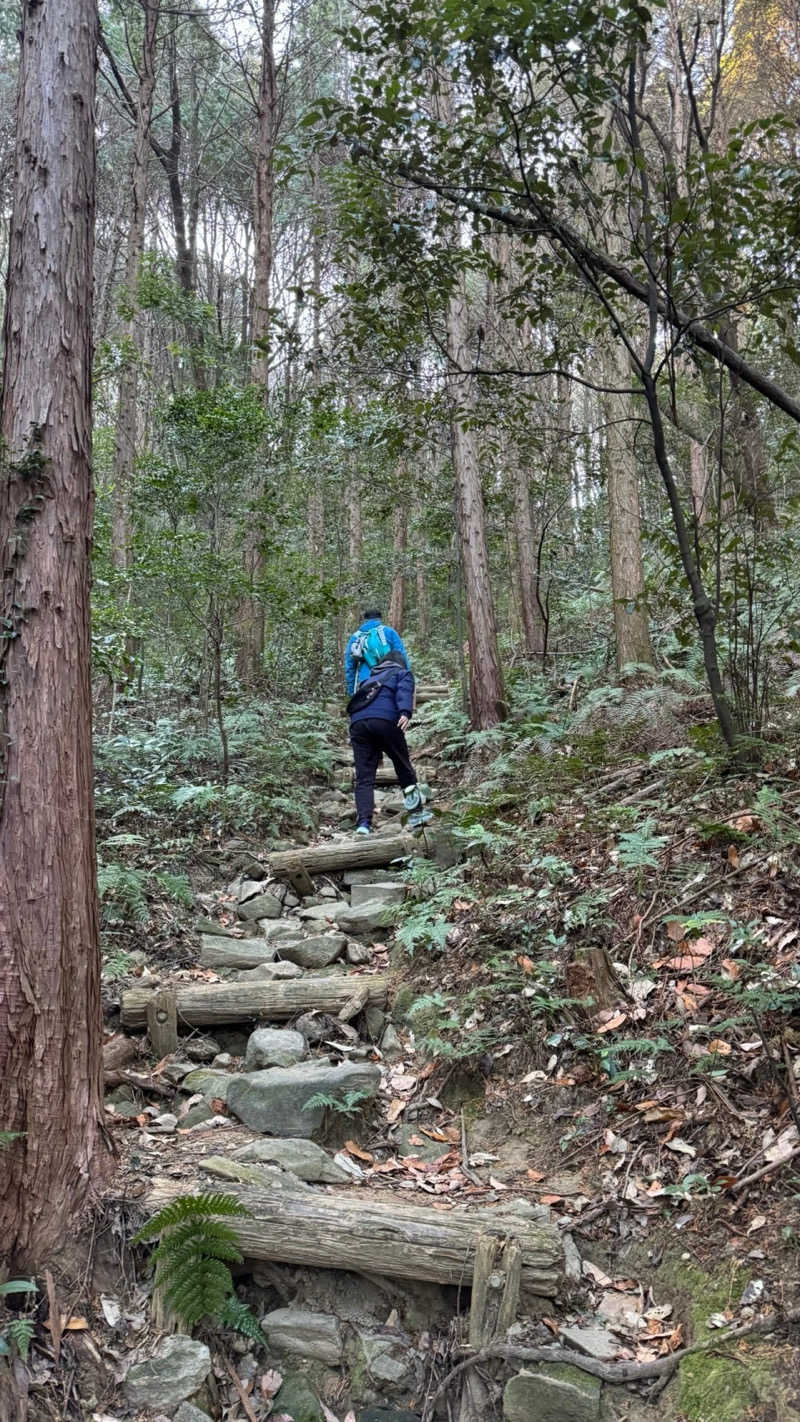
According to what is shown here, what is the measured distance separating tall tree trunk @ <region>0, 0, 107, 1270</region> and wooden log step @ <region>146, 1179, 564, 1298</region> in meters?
0.56

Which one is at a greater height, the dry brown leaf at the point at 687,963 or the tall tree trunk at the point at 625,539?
the tall tree trunk at the point at 625,539

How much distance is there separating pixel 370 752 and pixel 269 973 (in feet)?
10.1

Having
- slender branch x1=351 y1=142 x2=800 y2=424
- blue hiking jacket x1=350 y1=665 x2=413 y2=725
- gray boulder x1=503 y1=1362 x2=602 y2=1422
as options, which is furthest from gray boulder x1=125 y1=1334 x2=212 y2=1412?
blue hiking jacket x1=350 y1=665 x2=413 y2=725

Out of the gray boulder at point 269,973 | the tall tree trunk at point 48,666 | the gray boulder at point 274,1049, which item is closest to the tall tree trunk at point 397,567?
the gray boulder at point 269,973

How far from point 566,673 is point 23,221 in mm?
9515

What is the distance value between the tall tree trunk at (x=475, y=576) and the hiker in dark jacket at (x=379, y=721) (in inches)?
89.8

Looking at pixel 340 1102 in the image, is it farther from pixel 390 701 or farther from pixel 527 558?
pixel 527 558

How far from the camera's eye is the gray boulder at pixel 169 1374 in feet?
10.5

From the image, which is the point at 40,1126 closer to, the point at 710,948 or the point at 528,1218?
the point at 528,1218

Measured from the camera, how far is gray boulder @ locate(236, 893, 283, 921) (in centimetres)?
738

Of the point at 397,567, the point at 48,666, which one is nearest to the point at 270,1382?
the point at 48,666

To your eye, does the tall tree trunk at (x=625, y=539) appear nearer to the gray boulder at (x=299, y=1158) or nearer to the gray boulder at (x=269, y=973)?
the gray boulder at (x=269, y=973)

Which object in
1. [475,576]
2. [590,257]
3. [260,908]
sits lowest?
[260,908]

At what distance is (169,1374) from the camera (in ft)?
10.7
